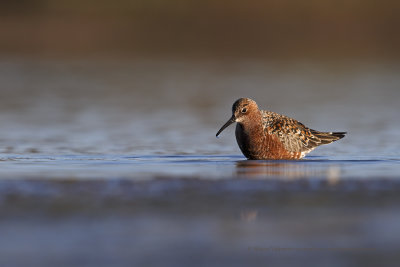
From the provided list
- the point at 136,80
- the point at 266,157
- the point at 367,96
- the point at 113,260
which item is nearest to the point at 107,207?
the point at 113,260

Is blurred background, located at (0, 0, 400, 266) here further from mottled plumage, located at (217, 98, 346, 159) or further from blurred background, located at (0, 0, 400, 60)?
mottled plumage, located at (217, 98, 346, 159)

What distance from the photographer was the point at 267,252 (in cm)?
677

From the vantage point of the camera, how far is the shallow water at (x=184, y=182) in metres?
6.93

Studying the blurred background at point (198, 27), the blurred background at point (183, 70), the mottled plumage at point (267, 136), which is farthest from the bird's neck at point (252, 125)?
the blurred background at point (198, 27)

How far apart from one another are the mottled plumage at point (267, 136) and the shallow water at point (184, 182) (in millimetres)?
292

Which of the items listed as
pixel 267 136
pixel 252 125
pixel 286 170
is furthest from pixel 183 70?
pixel 286 170

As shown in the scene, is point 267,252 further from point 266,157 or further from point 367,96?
point 367,96

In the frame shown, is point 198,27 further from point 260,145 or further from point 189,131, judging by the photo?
point 260,145

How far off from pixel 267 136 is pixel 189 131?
10.9ft

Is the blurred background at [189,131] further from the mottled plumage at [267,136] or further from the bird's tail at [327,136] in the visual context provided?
the mottled plumage at [267,136]

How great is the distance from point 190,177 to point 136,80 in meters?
16.1

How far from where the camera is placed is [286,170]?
11.1 metres

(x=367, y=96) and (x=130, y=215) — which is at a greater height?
(x=367, y=96)

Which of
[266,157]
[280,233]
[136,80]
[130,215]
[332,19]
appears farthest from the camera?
[332,19]
